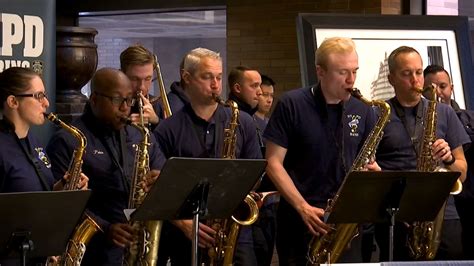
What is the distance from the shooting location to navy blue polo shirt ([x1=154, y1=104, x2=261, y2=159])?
5.93 metres

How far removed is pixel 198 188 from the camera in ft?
16.5

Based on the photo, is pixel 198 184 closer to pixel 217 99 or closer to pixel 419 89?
pixel 217 99

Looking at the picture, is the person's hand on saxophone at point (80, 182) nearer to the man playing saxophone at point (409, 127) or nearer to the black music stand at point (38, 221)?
the black music stand at point (38, 221)

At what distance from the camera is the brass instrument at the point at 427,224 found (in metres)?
6.36

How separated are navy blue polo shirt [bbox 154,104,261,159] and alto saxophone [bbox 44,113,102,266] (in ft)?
2.06

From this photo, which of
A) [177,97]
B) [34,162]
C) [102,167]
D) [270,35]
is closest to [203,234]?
[102,167]

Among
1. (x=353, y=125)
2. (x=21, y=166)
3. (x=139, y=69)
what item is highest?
(x=139, y=69)

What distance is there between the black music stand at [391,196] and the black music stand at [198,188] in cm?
51

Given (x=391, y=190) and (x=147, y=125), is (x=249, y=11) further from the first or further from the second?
(x=391, y=190)

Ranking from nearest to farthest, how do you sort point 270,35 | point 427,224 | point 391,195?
1. point 391,195
2. point 427,224
3. point 270,35

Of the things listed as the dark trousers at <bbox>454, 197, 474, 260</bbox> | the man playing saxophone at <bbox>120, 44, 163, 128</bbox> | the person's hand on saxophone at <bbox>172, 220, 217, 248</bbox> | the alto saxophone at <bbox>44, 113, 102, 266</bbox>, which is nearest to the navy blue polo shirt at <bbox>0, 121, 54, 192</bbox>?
the alto saxophone at <bbox>44, 113, 102, 266</bbox>

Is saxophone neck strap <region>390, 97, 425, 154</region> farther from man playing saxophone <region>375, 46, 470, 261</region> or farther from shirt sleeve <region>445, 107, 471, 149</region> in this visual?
shirt sleeve <region>445, 107, 471, 149</region>

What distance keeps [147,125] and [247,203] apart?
2.48 ft

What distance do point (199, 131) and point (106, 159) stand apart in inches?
24.5
